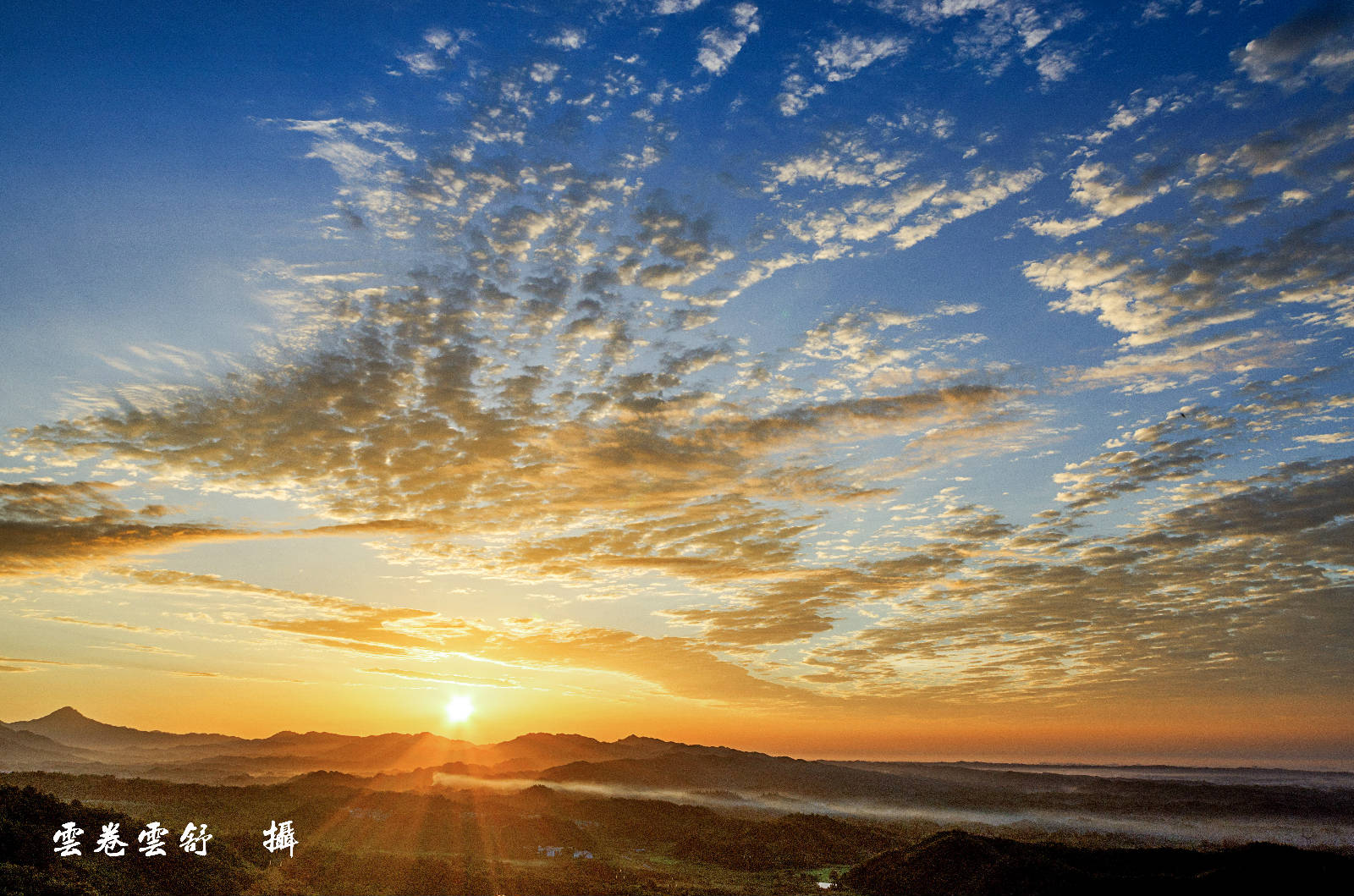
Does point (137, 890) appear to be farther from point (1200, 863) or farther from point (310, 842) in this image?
point (1200, 863)

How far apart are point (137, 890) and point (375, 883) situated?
14001 mm

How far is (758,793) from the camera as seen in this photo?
15875 cm

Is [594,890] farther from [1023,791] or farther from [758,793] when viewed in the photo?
[1023,791]

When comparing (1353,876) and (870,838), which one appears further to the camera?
(870,838)

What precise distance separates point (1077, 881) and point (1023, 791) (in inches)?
5981

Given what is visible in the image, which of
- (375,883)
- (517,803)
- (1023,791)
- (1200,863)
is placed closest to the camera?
(1200,863)

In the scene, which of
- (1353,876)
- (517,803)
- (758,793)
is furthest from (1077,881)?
(758,793)

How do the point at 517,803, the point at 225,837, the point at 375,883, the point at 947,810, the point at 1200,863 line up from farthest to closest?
the point at 947,810
the point at 517,803
the point at 225,837
the point at 375,883
the point at 1200,863

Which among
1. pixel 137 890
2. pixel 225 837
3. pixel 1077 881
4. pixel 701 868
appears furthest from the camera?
pixel 701 868

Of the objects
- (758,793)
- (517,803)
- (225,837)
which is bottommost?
(758,793)

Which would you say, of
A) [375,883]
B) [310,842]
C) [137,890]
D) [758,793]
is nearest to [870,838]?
[375,883]

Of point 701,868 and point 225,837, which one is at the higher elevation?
point 225,837

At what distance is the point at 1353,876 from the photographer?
3139cm

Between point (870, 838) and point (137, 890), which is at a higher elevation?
point (137, 890)
